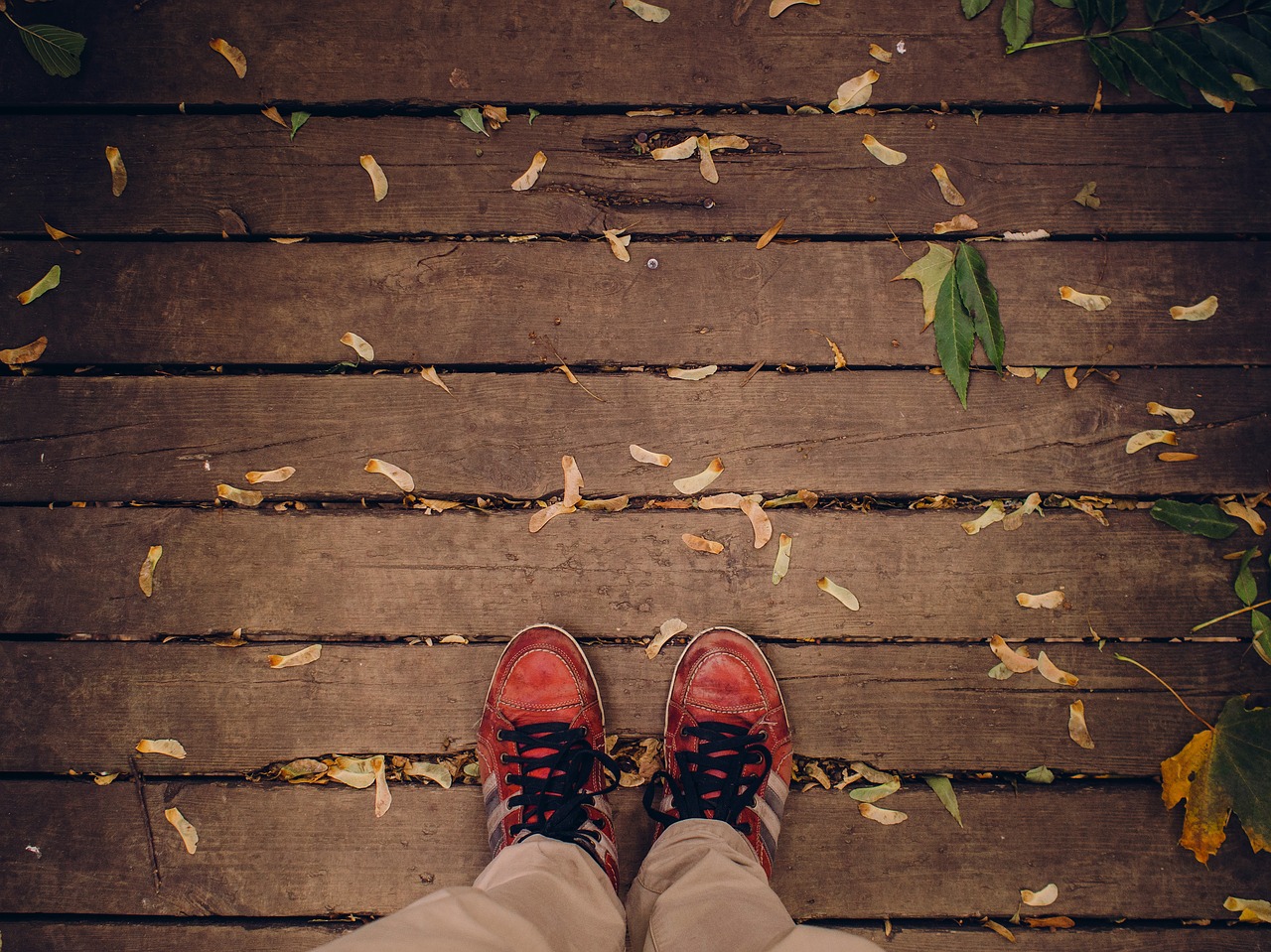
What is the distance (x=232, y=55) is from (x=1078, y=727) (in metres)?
2.51

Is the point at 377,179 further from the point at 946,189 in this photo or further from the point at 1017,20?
the point at 1017,20

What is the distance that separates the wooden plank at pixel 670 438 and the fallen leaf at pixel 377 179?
0.44 m

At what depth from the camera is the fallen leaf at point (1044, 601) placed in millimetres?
1570

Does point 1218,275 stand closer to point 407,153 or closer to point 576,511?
point 576,511

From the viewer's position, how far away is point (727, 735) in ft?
5.12

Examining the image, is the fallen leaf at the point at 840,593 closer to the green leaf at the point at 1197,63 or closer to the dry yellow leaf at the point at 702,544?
the dry yellow leaf at the point at 702,544

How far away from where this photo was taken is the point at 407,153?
1.61 m

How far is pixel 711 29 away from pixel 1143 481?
1.45 meters

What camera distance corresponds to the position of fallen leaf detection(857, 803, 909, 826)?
5.10ft

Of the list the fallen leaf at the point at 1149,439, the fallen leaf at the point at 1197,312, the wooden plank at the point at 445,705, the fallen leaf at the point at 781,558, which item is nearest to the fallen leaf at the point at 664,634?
the wooden plank at the point at 445,705

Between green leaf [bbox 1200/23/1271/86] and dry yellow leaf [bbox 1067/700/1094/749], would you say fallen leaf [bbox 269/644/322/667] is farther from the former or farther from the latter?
green leaf [bbox 1200/23/1271/86]

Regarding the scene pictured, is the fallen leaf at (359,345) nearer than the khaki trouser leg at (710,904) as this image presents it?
No

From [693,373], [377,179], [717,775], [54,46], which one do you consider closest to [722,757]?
[717,775]

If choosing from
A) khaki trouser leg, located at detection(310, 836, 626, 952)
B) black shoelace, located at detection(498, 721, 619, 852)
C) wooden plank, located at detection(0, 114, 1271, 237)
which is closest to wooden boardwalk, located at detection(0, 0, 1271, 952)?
wooden plank, located at detection(0, 114, 1271, 237)
